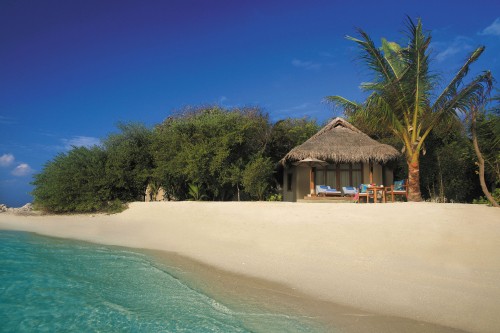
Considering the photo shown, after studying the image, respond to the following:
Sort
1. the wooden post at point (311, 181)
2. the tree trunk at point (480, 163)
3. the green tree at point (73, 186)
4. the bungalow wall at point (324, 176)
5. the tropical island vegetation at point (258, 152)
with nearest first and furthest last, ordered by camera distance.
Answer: the tree trunk at point (480, 163) → the tropical island vegetation at point (258, 152) → the green tree at point (73, 186) → the wooden post at point (311, 181) → the bungalow wall at point (324, 176)

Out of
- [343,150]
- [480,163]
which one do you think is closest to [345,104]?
[343,150]

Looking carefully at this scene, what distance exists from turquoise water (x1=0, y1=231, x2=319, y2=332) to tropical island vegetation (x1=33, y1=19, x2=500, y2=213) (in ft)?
27.0

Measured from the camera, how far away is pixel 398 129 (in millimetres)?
14438

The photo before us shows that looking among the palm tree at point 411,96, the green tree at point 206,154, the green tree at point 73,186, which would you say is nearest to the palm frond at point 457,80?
the palm tree at point 411,96

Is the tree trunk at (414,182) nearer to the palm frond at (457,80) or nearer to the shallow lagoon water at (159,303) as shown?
the palm frond at (457,80)

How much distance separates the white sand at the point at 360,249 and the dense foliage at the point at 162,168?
11.2 feet

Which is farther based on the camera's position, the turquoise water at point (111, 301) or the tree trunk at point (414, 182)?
the tree trunk at point (414, 182)

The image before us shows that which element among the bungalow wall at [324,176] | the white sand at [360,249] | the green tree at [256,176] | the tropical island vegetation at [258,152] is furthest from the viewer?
the bungalow wall at [324,176]

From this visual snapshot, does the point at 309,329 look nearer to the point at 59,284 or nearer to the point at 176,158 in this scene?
the point at 59,284

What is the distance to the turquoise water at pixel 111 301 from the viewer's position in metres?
4.26

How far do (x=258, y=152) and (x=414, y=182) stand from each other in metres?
7.64

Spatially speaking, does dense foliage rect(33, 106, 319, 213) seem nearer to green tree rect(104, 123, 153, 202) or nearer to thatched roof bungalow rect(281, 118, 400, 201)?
green tree rect(104, 123, 153, 202)

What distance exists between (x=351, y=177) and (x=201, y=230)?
33.1 feet

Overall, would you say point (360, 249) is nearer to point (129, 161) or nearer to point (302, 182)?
point (302, 182)
